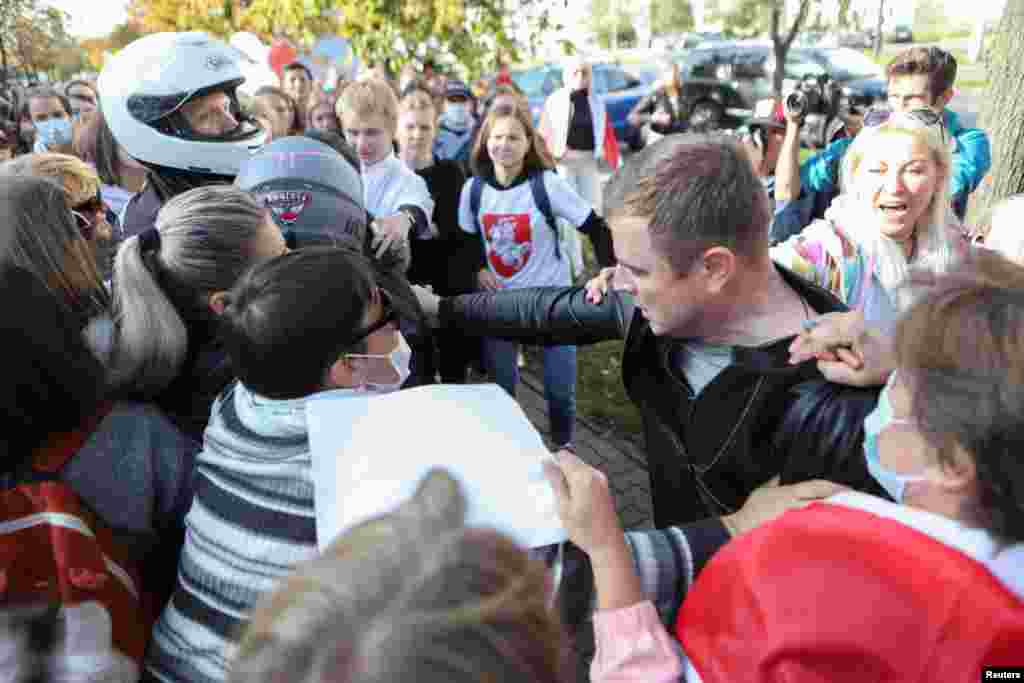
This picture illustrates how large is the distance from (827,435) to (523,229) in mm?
2829

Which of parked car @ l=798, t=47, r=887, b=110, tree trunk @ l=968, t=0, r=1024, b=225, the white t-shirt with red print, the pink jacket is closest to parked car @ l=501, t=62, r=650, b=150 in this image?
parked car @ l=798, t=47, r=887, b=110

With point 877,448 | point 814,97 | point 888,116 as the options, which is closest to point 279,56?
point 814,97

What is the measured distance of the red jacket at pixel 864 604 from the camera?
910 mm

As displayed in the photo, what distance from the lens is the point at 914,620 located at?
92cm

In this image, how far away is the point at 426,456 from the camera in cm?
118

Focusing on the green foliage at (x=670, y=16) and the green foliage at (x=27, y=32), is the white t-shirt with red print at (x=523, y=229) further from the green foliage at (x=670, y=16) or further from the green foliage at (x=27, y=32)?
the green foliage at (x=670, y=16)

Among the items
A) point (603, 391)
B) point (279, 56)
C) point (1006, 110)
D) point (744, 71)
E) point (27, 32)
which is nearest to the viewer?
point (1006, 110)

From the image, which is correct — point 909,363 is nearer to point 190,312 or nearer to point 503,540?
point 503,540

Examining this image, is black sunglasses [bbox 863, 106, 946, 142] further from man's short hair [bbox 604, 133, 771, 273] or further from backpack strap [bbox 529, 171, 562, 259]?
man's short hair [bbox 604, 133, 771, 273]

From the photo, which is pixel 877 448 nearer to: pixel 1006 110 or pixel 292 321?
pixel 292 321

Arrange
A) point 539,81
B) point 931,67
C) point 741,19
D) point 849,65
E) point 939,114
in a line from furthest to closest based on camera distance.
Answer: point 741,19 < point 849,65 < point 539,81 < point 931,67 < point 939,114

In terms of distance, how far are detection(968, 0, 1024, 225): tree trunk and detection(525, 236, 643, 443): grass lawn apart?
96.1 inches

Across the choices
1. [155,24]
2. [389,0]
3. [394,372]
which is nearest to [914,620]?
[394,372]

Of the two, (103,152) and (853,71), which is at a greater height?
(103,152)
